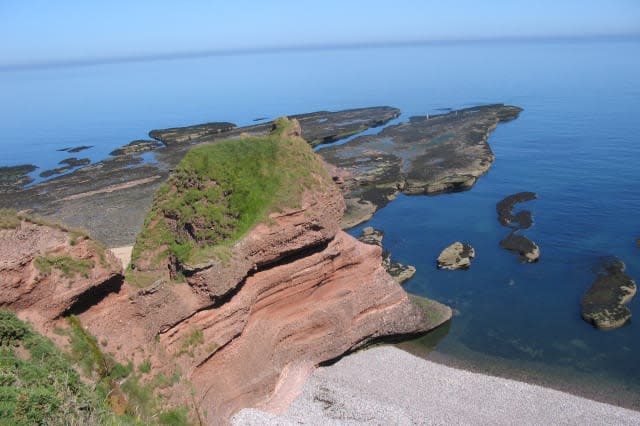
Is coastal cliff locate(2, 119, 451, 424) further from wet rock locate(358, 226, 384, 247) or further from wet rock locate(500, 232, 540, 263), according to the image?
wet rock locate(500, 232, 540, 263)

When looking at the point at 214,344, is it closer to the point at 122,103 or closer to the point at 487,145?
the point at 487,145

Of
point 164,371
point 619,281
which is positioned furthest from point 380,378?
point 619,281

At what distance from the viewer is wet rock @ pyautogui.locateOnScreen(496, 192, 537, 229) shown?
1745 inches

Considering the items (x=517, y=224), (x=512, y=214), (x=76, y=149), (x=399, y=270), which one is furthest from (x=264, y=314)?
(x=76, y=149)

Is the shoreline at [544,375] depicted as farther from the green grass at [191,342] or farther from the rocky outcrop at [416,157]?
the rocky outcrop at [416,157]

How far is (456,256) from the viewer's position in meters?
37.8

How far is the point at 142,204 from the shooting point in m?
55.2

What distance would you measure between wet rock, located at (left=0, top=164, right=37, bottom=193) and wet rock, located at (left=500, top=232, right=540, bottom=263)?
65.8 meters

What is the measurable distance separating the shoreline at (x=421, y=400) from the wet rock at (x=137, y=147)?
7011 centimetres

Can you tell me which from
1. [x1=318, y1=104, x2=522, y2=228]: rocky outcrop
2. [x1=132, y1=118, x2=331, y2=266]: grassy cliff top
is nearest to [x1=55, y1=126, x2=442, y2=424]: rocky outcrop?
[x1=132, y1=118, x2=331, y2=266]: grassy cliff top

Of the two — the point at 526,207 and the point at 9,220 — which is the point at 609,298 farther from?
the point at 9,220

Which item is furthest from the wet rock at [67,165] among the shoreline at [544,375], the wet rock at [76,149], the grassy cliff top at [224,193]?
the shoreline at [544,375]

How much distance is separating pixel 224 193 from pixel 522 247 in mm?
27736

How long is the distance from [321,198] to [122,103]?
148626 millimetres
